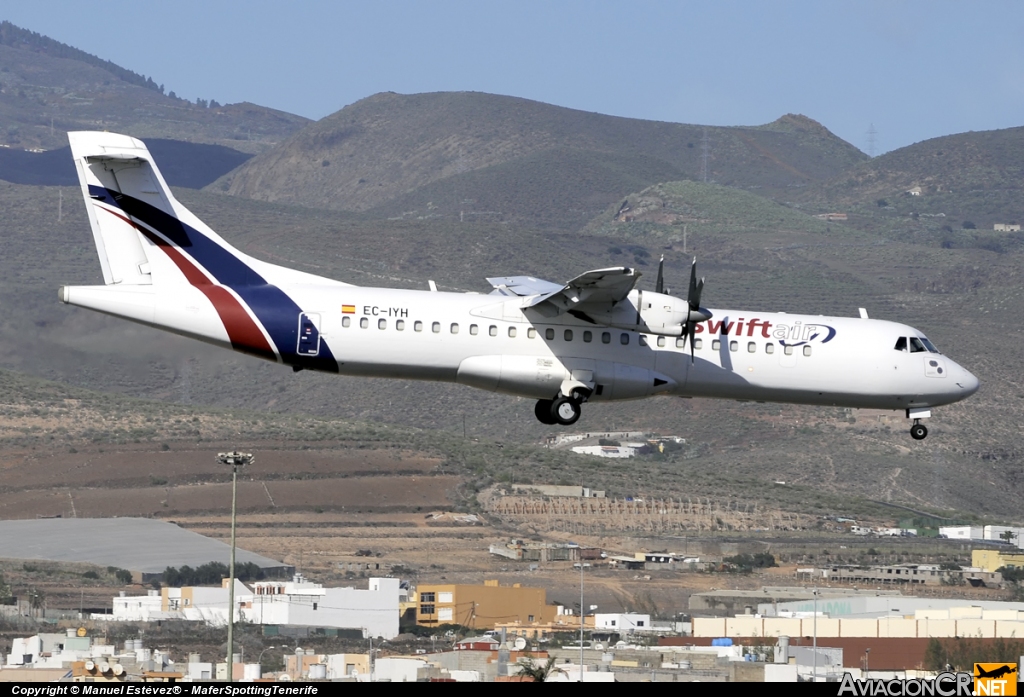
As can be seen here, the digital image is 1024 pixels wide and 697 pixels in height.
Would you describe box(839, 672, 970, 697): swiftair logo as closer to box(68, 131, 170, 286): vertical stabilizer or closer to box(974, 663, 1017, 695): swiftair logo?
box(974, 663, 1017, 695): swiftair logo

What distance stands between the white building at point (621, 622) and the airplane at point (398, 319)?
103ft

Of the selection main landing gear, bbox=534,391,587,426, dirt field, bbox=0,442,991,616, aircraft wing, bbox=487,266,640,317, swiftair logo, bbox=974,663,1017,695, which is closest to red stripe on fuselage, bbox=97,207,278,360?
aircraft wing, bbox=487,266,640,317

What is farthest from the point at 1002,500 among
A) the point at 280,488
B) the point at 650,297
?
the point at 650,297

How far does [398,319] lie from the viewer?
43.3 m

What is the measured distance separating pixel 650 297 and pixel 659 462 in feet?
349

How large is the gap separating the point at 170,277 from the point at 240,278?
1878 mm

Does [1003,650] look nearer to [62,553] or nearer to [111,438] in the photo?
[62,553]

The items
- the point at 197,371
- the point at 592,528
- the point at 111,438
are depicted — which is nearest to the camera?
the point at 592,528

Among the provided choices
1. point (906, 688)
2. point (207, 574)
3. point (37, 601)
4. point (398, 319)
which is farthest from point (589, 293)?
point (207, 574)

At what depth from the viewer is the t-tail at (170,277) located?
42719 millimetres

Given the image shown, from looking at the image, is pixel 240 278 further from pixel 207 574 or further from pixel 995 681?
pixel 207 574

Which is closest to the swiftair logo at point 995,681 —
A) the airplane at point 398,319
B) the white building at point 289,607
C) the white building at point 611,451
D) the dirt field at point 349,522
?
the airplane at point 398,319

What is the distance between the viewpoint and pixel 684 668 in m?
56.8

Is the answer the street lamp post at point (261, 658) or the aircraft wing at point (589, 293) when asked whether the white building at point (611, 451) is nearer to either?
the street lamp post at point (261, 658)
